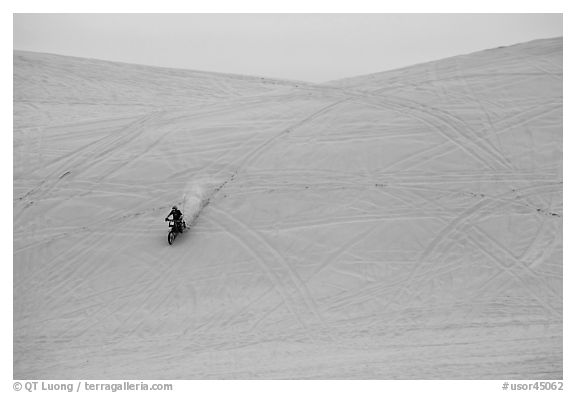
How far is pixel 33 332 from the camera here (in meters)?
11.3

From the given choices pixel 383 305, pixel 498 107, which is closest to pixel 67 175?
pixel 383 305

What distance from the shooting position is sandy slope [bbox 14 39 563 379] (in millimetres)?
10602

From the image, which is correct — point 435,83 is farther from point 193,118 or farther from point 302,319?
point 302,319

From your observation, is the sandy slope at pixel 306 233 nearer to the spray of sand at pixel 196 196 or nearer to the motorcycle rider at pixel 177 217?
the spray of sand at pixel 196 196

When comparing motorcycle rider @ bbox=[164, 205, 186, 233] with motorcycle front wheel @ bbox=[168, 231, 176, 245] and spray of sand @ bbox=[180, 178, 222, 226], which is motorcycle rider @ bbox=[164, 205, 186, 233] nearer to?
motorcycle front wheel @ bbox=[168, 231, 176, 245]

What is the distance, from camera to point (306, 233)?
13148 millimetres

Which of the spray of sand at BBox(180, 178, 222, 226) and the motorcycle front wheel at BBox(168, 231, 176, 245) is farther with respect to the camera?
the spray of sand at BBox(180, 178, 222, 226)

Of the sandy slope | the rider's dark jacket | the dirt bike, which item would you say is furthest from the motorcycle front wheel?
the rider's dark jacket

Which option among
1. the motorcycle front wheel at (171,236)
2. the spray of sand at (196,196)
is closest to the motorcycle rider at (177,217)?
the motorcycle front wheel at (171,236)

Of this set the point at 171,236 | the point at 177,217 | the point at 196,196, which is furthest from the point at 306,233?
the point at 171,236

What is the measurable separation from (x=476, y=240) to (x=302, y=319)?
16.5 feet

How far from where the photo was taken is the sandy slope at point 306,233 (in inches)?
417

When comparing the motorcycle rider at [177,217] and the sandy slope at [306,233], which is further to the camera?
the motorcycle rider at [177,217]

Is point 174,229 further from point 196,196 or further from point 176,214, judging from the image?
point 196,196
